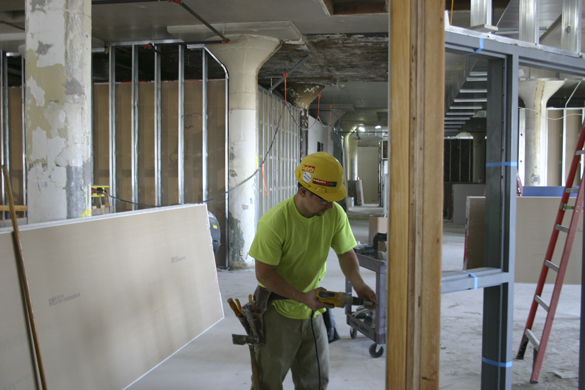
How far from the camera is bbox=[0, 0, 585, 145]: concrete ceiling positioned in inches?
206

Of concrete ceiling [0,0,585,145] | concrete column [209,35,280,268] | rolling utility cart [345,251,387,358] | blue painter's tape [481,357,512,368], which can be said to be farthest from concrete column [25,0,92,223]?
concrete column [209,35,280,268]

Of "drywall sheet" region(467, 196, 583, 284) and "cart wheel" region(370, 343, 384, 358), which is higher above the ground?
"drywall sheet" region(467, 196, 583, 284)

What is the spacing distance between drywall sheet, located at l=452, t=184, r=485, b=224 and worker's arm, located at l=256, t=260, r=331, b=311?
11609 millimetres

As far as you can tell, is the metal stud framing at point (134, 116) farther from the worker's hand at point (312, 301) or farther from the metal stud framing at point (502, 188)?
the metal stud framing at point (502, 188)

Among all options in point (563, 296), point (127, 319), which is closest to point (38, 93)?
point (127, 319)

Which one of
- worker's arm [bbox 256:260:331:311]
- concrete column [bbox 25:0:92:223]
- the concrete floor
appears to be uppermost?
→ concrete column [bbox 25:0:92:223]

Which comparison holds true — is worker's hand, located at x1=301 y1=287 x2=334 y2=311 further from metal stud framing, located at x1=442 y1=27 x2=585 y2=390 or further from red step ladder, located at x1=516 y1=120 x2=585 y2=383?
red step ladder, located at x1=516 y1=120 x2=585 y2=383

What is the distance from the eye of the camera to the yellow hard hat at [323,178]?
6.03ft

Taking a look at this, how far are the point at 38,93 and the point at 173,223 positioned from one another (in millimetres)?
1394

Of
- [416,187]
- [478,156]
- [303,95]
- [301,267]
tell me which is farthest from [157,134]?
[478,156]

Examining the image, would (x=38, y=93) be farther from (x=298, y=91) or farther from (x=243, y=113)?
(x=298, y=91)

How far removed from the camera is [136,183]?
21.7ft

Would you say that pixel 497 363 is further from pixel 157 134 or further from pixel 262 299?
pixel 157 134

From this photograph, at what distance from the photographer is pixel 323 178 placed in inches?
72.4
